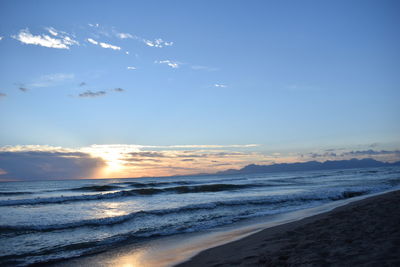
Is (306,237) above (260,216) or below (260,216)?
above

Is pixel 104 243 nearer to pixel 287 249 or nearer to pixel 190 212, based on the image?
pixel 287 249

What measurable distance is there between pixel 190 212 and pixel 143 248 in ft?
23.8

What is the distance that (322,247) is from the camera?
19.2 ft

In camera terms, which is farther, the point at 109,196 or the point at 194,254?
the point at 109,196

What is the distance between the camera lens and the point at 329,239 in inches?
257

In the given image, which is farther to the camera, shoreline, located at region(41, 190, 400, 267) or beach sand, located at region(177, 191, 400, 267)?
shoreline, located at region(41, 190, 400, 267)

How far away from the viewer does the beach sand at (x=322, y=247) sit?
4824mm

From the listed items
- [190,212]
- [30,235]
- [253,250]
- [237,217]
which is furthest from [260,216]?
[30,235]

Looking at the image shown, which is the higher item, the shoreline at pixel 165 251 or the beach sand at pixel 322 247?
the beach sand at pixel 322 247

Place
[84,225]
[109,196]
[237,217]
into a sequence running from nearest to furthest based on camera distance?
1. [84,225]
2. [237,217]
3. [109,196]

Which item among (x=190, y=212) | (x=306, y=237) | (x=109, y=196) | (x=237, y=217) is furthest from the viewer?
(x=109, y=196)

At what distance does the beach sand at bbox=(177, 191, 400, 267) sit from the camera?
482 centimetres

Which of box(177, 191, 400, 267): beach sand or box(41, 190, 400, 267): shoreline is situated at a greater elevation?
box(177, 191, 400, 267): beach sand

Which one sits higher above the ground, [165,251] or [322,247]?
[322,247]
